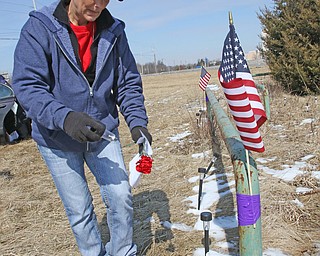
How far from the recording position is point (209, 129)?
5934 mm

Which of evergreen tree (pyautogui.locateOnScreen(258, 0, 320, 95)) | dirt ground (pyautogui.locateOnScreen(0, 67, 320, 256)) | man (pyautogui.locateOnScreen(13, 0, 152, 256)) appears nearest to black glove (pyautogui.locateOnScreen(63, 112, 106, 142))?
man (pyautogui.locateOnScreen(13, 0, 152, 256))

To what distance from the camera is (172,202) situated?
12.8 ft

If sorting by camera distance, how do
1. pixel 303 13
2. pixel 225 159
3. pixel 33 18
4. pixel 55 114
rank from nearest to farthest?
pixel 55 114
pixel 33 18
pixel 225 159
pixel 303 13

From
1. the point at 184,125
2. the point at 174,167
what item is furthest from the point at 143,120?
the point at 184,125

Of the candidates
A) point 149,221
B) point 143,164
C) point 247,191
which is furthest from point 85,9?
point 149,221

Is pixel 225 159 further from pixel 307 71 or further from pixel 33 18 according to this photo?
pixel 307 71

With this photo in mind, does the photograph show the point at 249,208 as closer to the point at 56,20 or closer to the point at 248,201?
the point at 248,201

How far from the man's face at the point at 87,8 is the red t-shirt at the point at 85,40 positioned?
10 centimetres

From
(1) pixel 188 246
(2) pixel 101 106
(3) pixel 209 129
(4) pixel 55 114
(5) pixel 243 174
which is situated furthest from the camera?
(3) pixel 209 129

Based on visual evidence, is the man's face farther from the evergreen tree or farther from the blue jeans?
the evergreen tree

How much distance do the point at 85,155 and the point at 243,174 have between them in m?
1.11

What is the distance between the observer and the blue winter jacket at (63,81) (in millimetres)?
2051

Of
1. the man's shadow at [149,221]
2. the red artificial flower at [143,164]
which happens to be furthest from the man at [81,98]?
the man's shadow at [149,221]

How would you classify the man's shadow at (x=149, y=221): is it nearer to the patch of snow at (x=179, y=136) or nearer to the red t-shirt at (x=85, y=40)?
the red t-shirt at (x=85, y=40)
